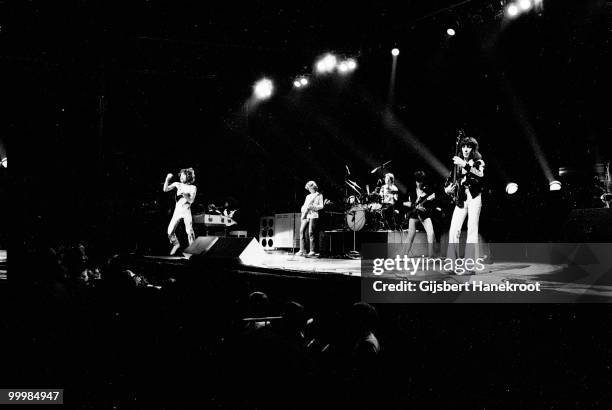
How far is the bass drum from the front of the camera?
32.7 ft

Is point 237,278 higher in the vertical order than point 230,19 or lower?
lower

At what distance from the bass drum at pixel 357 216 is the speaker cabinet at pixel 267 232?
3.57 m

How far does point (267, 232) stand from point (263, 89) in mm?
4098

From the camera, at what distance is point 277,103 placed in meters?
14.7

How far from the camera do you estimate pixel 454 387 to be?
3.87 metres

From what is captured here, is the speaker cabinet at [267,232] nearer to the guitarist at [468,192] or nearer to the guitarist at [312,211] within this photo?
the guitarist at [312,211]

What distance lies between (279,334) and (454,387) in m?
1.85

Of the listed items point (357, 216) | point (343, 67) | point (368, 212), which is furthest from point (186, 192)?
point (343, 67)

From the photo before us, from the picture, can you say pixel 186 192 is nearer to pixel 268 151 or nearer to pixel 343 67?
pixel 343 67

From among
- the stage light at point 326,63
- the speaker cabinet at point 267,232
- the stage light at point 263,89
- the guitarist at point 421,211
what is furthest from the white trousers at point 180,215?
the stage light at point 263,89

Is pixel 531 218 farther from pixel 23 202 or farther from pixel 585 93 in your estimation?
pixel 23 202

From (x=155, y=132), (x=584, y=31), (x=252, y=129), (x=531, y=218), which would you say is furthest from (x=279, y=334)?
(x=252, y=129)

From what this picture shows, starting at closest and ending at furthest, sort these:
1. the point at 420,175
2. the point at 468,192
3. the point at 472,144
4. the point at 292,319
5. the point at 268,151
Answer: the point at 292,319 < the point at 468,192 < the point at 472,144 < the point at 420,175 < the point at 268,151

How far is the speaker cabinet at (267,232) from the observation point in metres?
13.4
